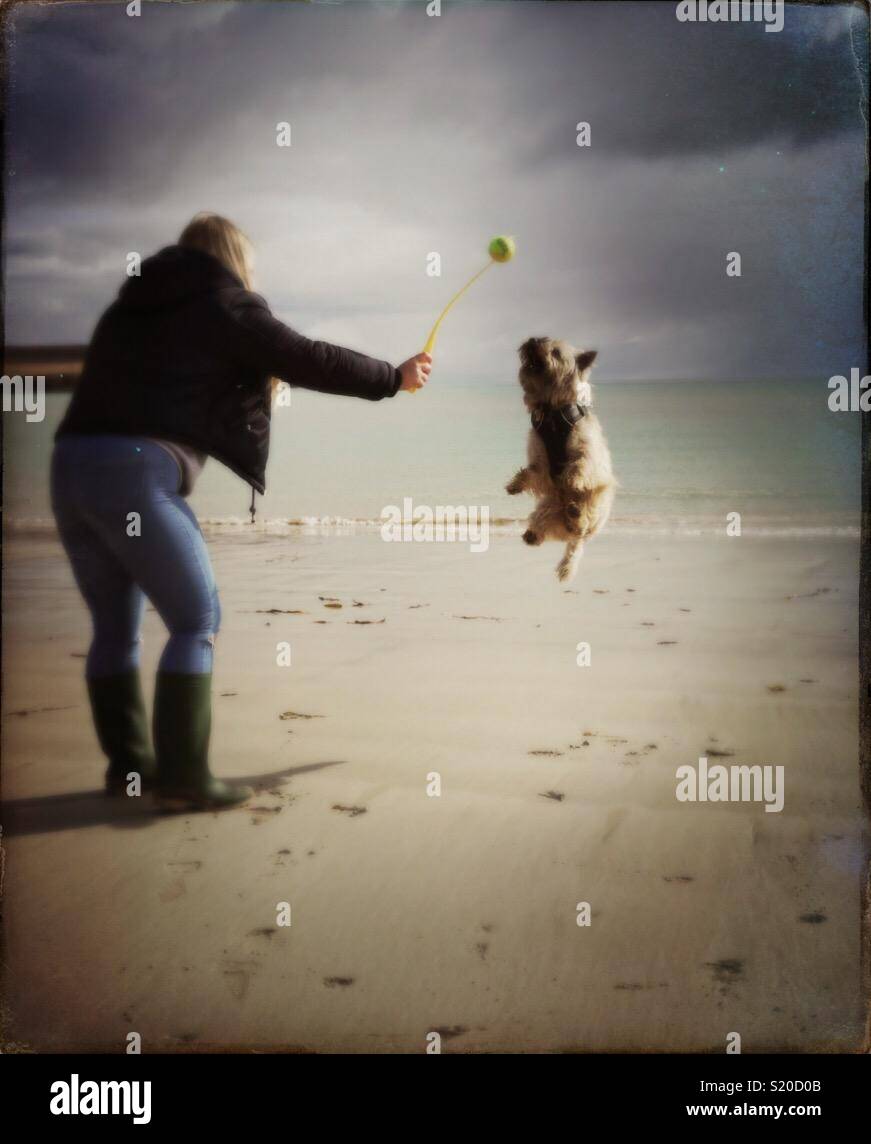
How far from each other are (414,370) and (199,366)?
517 millimetres

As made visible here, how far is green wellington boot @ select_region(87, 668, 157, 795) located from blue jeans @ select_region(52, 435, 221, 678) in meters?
0.05

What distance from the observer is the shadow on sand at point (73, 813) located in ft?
8.03

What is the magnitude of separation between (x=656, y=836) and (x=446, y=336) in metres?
1.53

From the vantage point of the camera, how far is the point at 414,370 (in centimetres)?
209

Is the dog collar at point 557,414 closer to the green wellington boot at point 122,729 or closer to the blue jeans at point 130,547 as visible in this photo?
the blue jeans at point 130,547

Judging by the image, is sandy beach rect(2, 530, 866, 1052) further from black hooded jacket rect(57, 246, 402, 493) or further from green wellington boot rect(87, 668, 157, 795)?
black hooded jacket rect(57, 246, 402, 493)

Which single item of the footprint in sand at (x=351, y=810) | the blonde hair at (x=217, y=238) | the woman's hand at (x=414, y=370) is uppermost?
the blonde hair at (x=217, y=238)

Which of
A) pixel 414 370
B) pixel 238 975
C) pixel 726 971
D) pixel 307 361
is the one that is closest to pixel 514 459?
pixel 414 370

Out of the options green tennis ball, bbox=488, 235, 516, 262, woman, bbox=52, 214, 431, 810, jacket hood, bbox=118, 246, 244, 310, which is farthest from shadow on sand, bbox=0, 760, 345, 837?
green tennis ball, bbox=488, 235, 516, 262

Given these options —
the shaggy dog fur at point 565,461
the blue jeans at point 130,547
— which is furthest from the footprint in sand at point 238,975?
the shaggy dog fur at point 565,461

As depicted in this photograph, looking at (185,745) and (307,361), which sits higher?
(307,361)

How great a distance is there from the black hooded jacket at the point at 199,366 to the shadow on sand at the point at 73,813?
104 centimetres

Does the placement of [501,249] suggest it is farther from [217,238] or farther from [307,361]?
[217,238]

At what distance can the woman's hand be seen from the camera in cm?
209
